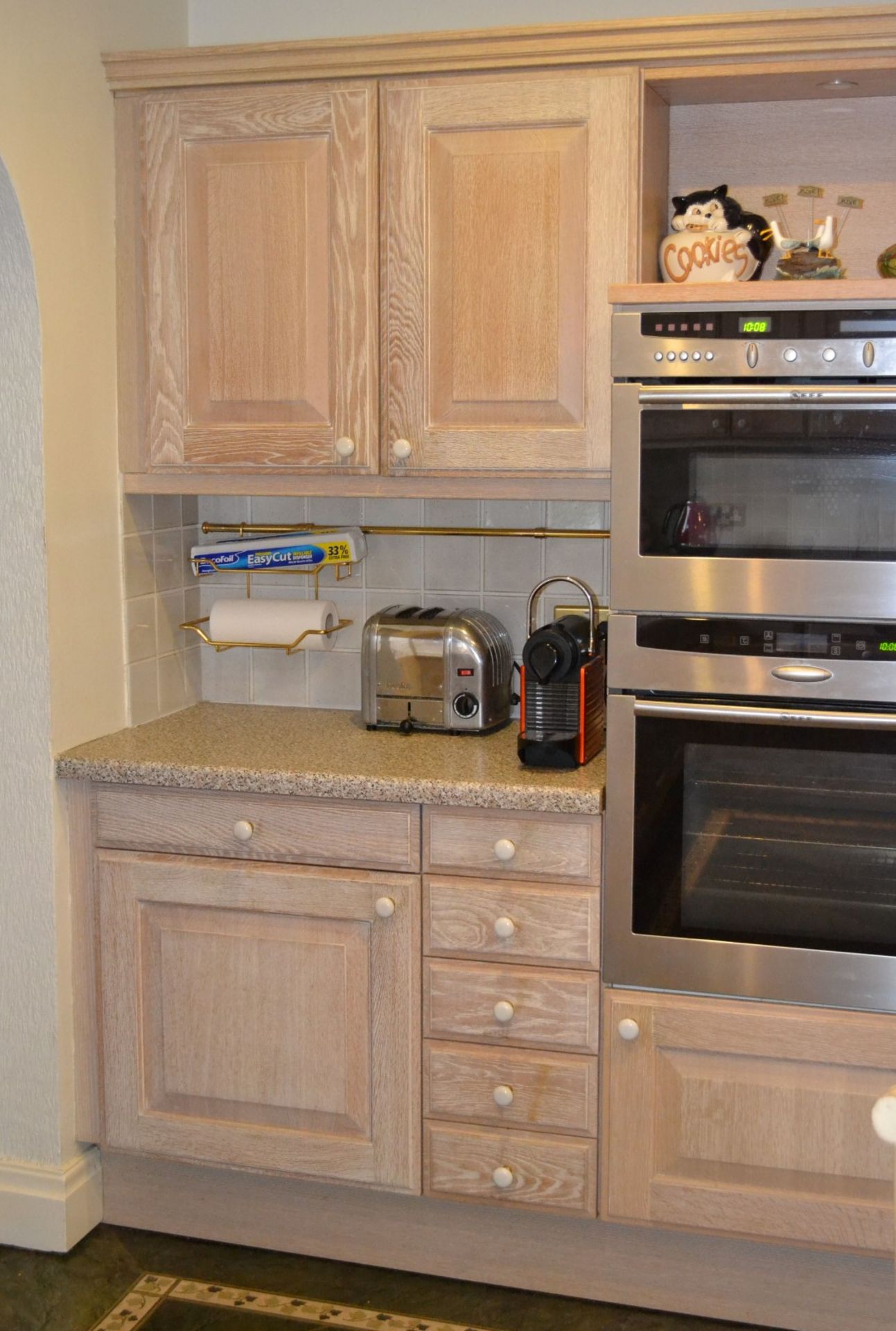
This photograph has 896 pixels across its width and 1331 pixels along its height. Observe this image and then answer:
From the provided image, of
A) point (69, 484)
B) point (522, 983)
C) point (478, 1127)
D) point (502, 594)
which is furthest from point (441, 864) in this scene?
point (69, 484)

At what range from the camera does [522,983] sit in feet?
7.24

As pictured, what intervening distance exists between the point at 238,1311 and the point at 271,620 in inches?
46.9

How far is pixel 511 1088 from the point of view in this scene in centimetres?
222

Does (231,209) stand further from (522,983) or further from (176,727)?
(522,983)

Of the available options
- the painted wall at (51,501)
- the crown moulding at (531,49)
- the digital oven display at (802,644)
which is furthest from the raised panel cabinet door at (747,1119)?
the crown moulding at (531,49)

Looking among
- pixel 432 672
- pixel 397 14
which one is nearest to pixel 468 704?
pixel 432 672

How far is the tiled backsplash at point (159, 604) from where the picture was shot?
8.46 ft

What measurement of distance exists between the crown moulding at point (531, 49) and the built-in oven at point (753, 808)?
89 centimetres

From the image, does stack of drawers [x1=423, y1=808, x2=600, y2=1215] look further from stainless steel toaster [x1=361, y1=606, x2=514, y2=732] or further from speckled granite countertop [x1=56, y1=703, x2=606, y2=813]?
stainless steel toaster [x1=361, y1=606, x2=514, y2=732]

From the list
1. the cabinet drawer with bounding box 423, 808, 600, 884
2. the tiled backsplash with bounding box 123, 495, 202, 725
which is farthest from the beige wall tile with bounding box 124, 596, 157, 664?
the cabinet drawer with bounding box 423, 808, 600, 884

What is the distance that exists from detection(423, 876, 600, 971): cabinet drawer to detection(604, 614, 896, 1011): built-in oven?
0.17 ft

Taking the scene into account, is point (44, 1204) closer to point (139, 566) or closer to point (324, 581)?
point (139, 566)

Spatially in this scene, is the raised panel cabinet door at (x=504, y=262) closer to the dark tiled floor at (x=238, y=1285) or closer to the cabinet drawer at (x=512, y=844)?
the cabinet drawer at (x=512, y=844)

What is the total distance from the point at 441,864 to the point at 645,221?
1.08 m
